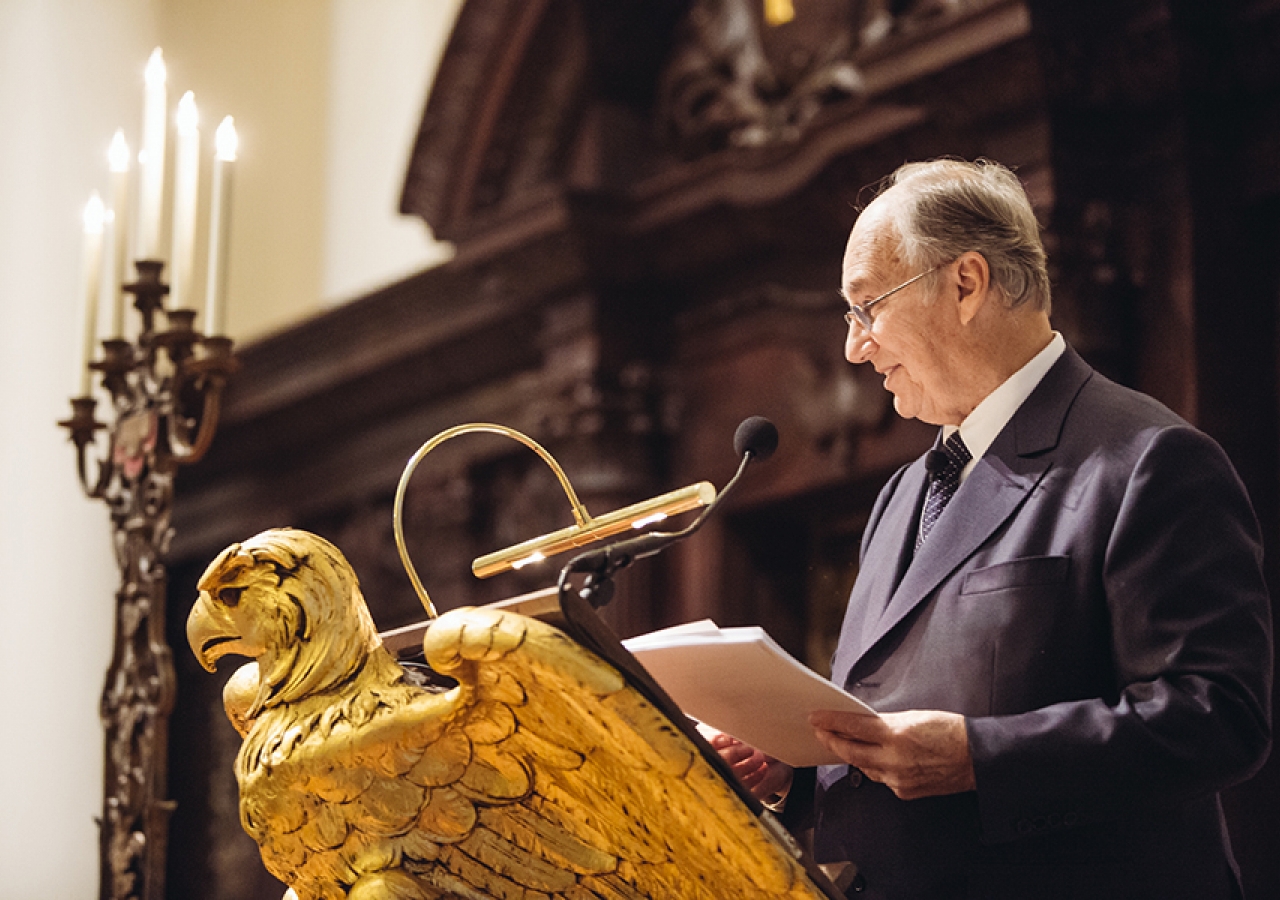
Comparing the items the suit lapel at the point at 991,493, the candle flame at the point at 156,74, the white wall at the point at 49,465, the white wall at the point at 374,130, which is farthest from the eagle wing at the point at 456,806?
the white wall at the point at 49,465

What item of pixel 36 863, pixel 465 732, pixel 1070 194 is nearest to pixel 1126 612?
pixel 465 732

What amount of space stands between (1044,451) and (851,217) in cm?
251

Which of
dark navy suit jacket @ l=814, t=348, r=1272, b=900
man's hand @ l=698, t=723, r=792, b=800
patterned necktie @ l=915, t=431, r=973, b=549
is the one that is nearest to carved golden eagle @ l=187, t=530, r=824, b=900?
dark navy suit jacket @ l=814, t=348, r=1272, b=900

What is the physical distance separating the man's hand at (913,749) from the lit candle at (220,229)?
7.83 ft

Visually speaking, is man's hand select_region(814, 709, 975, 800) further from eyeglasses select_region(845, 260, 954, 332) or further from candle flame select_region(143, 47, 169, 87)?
candle flame select_region(143, 47, 169, 87)

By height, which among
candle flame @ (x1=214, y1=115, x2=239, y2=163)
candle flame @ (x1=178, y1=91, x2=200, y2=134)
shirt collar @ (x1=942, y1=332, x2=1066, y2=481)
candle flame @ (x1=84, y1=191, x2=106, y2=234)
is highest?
candle flame @ (x1=178, y1=91, x2=200, y2=134)

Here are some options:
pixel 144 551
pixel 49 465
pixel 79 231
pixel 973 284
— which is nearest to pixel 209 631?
pixel 973 284

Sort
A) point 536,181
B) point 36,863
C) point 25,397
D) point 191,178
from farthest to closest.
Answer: point 25,397 < point 36,863 < point 536,181 < point 191,178

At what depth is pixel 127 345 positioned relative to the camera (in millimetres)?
4117

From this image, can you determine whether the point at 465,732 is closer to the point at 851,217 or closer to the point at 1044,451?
the point at 1044,451

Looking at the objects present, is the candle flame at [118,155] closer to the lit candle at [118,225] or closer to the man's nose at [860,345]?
the lit candle at [118,225]

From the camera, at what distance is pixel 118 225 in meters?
4.14

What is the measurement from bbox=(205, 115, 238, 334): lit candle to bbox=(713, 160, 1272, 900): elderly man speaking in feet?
6.62

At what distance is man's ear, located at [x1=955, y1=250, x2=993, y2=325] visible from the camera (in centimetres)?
222
